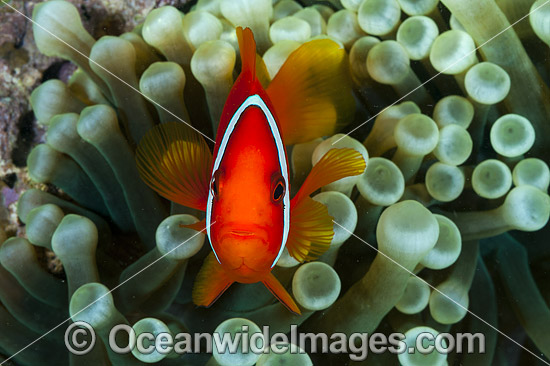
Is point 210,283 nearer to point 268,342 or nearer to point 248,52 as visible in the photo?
point 268,342

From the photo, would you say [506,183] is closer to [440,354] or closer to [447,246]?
[447,246]

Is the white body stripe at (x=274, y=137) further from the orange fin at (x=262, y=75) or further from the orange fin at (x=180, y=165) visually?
the orange fin at (x=262, y=75)

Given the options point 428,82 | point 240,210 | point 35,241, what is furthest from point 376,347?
point 35,241

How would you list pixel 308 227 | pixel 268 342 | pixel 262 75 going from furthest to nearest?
1. pixel 262 75
2. pixel 268 342
3. pixel 308 227

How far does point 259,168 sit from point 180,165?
253mm

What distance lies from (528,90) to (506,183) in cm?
23

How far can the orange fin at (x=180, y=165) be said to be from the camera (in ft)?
2.75

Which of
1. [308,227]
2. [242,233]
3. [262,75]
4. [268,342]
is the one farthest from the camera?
[262,75]

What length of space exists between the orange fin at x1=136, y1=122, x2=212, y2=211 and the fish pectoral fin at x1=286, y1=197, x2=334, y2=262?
0.16m

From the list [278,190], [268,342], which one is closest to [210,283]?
[268,342]

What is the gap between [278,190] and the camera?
2.16 feet

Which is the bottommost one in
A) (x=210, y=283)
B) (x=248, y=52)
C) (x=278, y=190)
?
(x=210, y=283)

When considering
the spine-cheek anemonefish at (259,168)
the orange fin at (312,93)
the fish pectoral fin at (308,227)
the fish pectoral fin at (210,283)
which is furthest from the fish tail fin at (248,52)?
the fish pectoral fin at (210,283)

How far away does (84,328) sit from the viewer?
3.10 feet
